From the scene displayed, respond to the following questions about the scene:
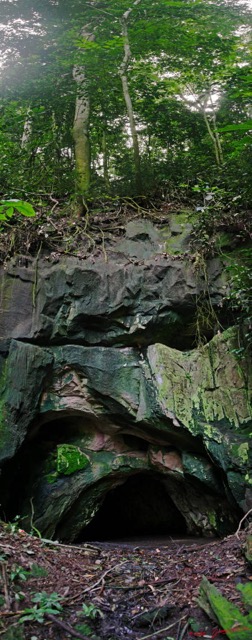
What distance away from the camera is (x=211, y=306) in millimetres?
6367

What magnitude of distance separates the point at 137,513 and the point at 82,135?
788cm

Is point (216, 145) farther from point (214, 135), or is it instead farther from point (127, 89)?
point (127, 89)

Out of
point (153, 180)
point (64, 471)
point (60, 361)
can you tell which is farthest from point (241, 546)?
point (153, 180)

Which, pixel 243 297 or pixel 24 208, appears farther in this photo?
pixel 243 297

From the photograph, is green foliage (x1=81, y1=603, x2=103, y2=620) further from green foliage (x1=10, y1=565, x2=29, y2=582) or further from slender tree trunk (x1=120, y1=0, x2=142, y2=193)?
slender tree trunk (x1=120, y1=0, x2=142, y2=193)

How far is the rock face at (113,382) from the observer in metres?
5.94

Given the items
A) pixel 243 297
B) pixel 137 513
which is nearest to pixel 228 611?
pixel 243 297

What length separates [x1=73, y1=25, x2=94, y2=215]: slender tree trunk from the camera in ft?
25.1

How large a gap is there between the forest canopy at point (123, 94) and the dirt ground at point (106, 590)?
4.96 meters

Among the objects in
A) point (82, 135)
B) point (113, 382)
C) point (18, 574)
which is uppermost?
point (82, 135)

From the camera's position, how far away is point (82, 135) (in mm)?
8453

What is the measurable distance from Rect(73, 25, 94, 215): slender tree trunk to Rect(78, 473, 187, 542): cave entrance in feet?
18.2

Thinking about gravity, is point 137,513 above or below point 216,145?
below

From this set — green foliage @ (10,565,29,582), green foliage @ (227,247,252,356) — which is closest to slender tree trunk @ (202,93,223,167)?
green foliage @ (227,247,252,356)
